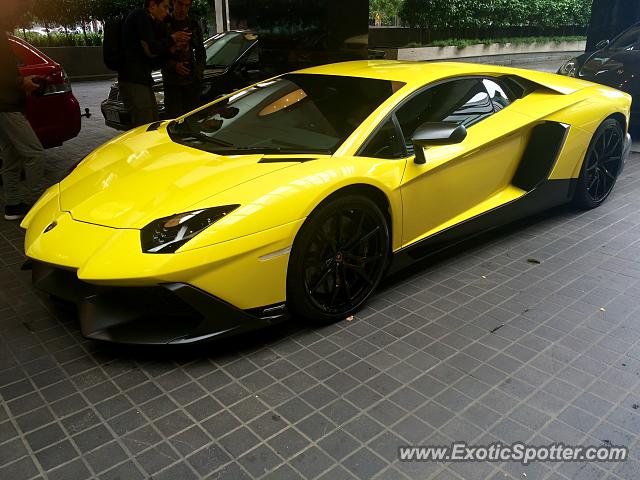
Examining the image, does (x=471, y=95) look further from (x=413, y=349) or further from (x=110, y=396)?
(x=110, y=396)

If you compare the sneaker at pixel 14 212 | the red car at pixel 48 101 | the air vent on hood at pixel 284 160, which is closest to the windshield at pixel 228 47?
the red car at pixel 48 101

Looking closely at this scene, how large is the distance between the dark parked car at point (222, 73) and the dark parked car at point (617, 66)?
4.66 m

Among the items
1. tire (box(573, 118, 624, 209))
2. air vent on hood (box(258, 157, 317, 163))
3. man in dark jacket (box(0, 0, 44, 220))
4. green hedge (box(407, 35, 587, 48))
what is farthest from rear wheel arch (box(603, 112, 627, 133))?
green hedge (box(407, 35, 587, 48))

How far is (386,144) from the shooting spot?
10.2ft

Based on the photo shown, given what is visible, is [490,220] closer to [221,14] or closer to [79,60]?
[221,14]

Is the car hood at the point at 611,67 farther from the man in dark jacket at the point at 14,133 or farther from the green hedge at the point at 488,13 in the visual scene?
the green hedge at the point at 488,13

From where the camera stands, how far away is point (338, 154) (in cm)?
293

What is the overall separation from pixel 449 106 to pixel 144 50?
3.19 metres

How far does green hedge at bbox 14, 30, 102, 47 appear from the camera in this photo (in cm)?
1495

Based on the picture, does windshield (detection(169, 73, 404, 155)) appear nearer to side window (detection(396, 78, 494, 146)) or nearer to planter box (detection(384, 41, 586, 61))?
side window (detection(396, 78, 494, 146))

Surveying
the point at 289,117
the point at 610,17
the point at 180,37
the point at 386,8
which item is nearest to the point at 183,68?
the point at 180,37

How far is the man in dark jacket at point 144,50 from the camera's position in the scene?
5160 mm

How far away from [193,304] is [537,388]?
160cm

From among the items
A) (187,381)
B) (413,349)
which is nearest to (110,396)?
(187,381)
